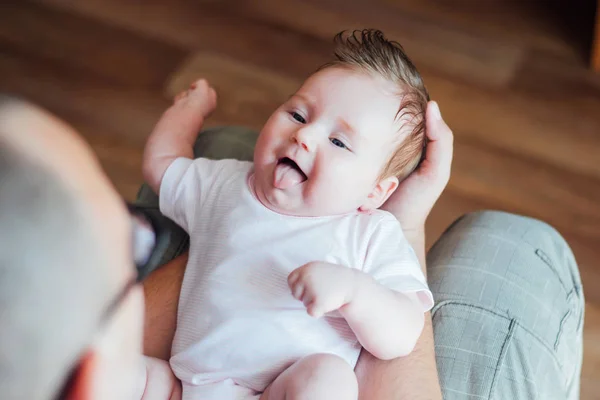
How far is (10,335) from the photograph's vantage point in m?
0.22

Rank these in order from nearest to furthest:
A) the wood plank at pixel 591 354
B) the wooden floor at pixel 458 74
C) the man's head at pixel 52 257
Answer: the man's head at pixel 52 257 → the wood plank at pixel 591 354 → the wooden floor at pixel 458 74

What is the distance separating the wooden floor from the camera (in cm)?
158

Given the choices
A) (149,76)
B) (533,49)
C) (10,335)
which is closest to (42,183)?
(10,335)

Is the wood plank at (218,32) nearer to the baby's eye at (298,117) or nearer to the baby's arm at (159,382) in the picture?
the baby's eye at (298,117)

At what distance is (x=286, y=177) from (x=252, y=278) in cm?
11

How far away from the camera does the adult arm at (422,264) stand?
26.9 inches

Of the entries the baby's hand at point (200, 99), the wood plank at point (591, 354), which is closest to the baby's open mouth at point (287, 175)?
the baby's hand at point (200, 99)

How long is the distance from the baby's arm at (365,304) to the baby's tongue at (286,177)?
Answer: 11cm

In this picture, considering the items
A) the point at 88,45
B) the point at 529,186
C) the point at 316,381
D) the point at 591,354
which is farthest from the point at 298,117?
the point at 529,186

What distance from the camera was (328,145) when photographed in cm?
71

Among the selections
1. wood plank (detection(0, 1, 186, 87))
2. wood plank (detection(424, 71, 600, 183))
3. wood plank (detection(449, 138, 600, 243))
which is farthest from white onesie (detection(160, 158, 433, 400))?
wood plank (detection(424, 71, 600, 183))

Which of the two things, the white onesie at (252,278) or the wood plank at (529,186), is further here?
the wood plank at (529,186)

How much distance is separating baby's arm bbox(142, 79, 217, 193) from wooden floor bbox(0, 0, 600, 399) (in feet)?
1.58

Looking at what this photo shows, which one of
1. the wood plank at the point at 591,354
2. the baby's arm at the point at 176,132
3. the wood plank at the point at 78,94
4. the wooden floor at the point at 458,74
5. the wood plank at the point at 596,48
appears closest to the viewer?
the wood plank at the point at 78,94
